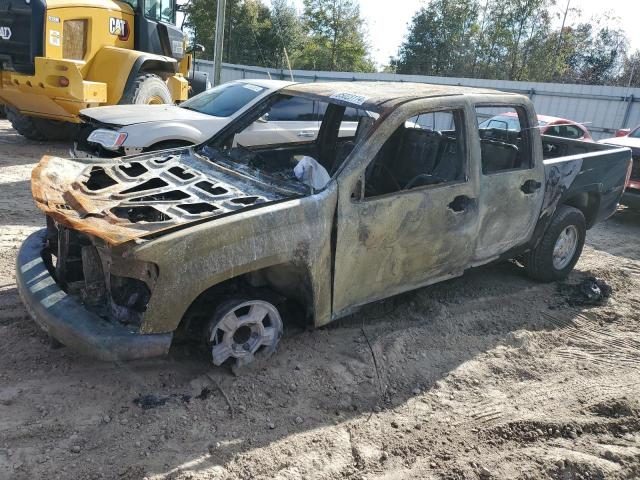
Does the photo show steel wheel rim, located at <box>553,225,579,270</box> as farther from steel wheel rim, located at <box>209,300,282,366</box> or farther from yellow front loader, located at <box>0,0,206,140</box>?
yellow front loader, located at <box>0,0,206,140</box>

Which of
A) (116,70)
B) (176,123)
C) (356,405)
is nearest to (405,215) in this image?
(356,405)

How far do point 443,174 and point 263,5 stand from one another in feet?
106

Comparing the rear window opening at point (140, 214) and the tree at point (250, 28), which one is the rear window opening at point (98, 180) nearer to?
the rear window opening at point (140, 214)

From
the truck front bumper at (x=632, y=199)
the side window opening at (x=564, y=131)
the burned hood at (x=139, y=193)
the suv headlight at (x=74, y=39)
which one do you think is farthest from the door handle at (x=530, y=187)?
the suv headlight at (x=74, y=39)

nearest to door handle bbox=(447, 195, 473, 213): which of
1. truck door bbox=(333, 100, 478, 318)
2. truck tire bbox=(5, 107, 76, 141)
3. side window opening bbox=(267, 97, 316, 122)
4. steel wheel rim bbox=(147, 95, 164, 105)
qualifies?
truck door bbox=(333, 100, 478, 318)

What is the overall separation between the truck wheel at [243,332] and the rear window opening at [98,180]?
1231 mm

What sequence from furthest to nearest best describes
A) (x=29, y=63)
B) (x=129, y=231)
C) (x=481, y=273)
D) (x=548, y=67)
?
1. (x=548, y=67)
2. (x=29, y=63)
3. (x=481, y=273)
4. (x=129, y=231)

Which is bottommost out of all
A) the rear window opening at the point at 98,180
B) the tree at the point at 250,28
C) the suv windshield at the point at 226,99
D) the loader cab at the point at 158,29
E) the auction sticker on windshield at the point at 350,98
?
the rear window opening at the point at 98,180

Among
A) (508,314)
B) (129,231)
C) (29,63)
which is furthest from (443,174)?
(29,63)

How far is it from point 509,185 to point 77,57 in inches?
301

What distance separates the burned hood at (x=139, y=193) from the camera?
289cm

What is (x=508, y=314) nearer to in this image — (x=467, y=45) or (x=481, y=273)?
(x=481, y=273)

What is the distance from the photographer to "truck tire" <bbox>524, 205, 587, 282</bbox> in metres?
5.11

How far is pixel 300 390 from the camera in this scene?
3.33 metres
